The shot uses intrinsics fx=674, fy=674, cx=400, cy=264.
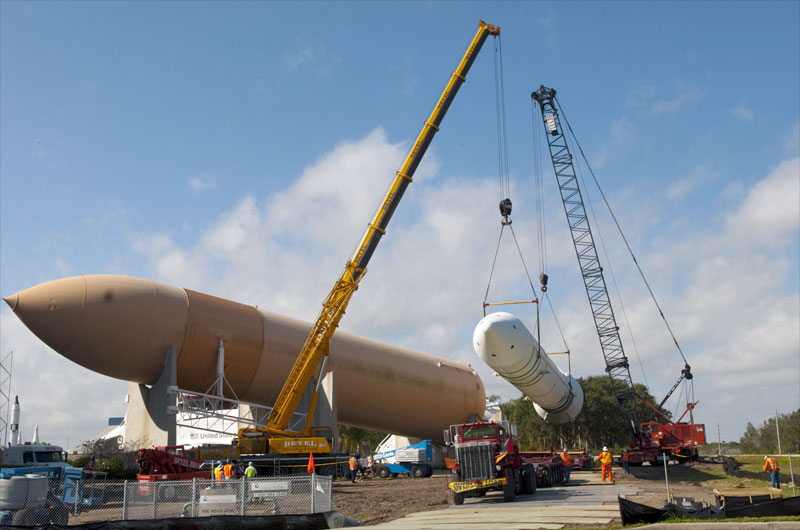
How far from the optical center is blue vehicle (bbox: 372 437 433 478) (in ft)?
117

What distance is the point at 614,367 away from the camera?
45.0 metres

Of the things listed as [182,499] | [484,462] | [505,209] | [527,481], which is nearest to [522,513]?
[484,462]

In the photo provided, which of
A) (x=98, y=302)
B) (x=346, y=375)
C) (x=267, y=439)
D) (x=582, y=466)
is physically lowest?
(x=582, y=466)

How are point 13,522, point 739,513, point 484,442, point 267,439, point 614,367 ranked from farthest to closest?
1. point 614,367
2. point 267,439
3. point 484,442
4. point 13,522
5. point 739,513

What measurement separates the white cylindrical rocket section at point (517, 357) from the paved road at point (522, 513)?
6.34 metres

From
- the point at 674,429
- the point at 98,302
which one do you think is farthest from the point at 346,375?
the point at 674,429

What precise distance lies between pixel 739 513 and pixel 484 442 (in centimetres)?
847

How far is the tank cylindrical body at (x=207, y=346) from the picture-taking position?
82.7 ft

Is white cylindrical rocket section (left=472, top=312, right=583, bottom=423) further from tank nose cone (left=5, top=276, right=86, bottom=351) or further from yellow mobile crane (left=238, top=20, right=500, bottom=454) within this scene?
tank nose cone (left=5, top=276, right=86, bottom=351)

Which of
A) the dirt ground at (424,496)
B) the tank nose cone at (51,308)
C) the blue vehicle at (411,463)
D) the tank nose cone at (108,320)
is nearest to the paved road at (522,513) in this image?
the dirt ground at (424,496)

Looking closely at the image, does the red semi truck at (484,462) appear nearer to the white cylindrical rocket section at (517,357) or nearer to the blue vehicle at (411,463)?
the white cylindrical rocket section at (517,357)

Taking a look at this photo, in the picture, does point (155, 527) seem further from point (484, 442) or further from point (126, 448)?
point (126, 448)

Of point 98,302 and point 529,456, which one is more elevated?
point 98,302

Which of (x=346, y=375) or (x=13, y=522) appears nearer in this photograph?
(x=13, y=522)
